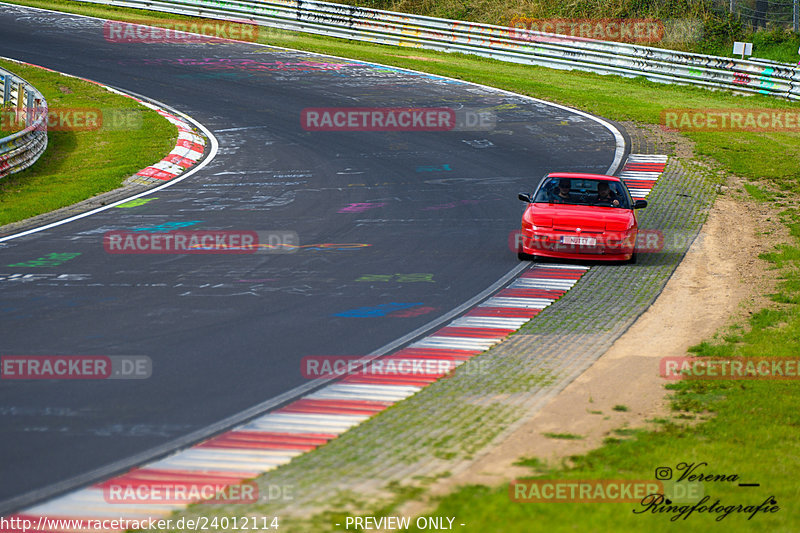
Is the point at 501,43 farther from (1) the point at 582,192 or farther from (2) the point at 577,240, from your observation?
(2) the point at 577,240

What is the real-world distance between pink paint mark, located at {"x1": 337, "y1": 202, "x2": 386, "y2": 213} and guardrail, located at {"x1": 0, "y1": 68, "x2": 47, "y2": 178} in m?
8.63

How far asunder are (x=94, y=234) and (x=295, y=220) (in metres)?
3.69

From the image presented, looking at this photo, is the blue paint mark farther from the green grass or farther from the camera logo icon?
the green grass

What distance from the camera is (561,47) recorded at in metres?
36.6

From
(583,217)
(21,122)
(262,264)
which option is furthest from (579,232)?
(21,122)

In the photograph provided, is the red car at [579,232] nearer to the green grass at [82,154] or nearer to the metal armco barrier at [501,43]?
the green grass at [82,154]

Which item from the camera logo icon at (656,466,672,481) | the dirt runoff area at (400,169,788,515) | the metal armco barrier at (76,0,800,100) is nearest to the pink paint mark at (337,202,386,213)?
the dirt runoff area at (400,169,788,515)

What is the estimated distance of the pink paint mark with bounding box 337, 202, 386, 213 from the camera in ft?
62.0

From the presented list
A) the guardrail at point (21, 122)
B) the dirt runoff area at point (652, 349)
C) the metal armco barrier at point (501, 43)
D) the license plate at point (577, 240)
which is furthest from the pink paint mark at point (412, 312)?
the metal armco barrier at point (501, 43)

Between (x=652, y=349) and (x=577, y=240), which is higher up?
(x=577, y=240)

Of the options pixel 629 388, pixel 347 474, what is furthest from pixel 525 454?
pixel 629 388

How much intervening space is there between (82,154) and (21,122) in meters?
3.69

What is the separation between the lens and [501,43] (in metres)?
38.0

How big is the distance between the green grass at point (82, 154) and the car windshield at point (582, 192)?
33.3 ft
